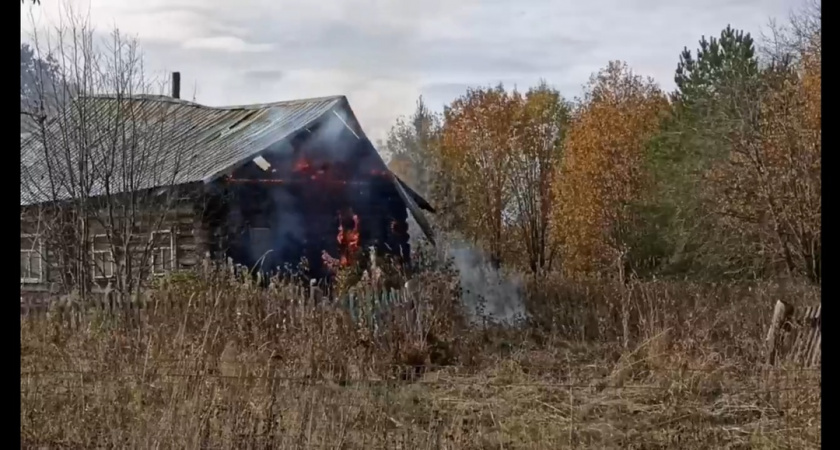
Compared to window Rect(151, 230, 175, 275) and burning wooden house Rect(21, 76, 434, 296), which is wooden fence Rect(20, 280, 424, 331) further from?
window Rect(151, 230, 175, 275)

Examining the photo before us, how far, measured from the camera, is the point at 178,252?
15.1 ft

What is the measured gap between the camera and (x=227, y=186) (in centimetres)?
495

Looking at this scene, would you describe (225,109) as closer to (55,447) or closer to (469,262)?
(469,262)

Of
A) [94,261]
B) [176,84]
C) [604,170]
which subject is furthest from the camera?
[604,170]

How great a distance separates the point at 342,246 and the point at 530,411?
2.37 m

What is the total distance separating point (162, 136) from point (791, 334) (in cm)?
341

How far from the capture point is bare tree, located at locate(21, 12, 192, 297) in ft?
12.7

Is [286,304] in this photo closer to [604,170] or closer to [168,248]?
[168,248]

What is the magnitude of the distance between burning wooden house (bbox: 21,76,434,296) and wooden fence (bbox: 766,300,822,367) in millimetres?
1898

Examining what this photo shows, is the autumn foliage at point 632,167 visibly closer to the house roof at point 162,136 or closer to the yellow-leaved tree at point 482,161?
the yellow-leaved tree at point 482,161

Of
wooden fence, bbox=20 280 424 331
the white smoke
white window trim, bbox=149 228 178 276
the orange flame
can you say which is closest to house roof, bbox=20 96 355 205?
white window trim, bbox=149 228 178 276

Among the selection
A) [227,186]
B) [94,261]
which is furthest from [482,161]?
[94,261]
